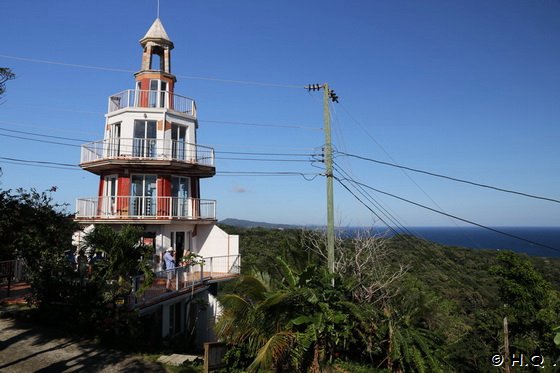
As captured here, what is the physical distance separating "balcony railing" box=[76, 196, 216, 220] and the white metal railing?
8.82 feet

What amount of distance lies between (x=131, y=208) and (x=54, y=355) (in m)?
9.92

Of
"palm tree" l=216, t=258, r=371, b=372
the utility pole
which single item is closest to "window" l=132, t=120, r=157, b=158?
the utility pole

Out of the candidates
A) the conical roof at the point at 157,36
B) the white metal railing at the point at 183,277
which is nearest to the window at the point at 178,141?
the conical roof at the point at 157,36

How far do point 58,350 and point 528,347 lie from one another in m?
12.6

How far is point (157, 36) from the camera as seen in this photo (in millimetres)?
23078

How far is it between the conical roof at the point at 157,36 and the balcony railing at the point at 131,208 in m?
→ 9.15

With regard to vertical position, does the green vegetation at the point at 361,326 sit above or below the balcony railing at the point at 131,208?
below

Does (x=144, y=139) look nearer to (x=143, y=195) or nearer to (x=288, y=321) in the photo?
(x=143, y=195)

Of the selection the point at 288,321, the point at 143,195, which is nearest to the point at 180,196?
the point at 143,195

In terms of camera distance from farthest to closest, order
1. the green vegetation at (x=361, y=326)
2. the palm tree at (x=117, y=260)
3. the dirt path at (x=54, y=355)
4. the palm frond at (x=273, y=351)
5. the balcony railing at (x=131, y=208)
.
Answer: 1. the balcony railing at (x=131, y=208)
2. the palm tree at (x=117, y=260)
3. the green vegetation at (x=361, y=326)
4. the dirt path at (x=54, y=355)
5. the palm frond at (x=273, y=351)

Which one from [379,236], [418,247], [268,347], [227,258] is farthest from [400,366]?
[418,247]

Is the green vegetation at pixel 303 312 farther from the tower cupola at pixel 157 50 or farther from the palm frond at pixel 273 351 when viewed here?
the tower cupola at pixel 157 50

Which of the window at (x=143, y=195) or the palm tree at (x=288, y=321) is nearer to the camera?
the palm tree at (x=288, y=321)

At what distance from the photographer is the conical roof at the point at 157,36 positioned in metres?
23.0
